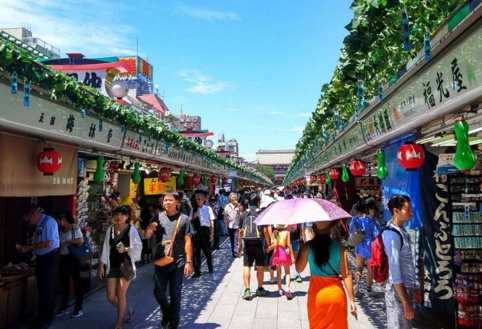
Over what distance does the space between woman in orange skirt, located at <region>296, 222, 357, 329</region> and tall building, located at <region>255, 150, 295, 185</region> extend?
110m

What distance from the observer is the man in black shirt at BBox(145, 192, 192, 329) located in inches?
204

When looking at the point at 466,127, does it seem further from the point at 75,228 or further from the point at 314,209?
the point at 75,228

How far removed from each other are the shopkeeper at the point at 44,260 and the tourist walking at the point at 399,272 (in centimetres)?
478

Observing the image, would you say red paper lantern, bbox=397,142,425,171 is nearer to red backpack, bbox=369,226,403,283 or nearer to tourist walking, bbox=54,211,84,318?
red backpack, bbox=369,226,403,283

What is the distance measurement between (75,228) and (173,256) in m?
2.44

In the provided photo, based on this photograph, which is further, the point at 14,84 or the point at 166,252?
the point at 166,252

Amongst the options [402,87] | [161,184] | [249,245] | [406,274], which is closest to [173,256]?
[249,245]

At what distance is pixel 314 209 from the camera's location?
12.9 feet

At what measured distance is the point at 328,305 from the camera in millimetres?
3615

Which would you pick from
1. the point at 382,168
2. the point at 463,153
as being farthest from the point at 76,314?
the point at 463,153

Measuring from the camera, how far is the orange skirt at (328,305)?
142 inches

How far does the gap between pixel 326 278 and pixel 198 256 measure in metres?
5.65

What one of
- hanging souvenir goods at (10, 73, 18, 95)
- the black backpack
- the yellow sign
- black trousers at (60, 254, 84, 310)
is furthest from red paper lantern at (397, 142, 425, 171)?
the yellow sign

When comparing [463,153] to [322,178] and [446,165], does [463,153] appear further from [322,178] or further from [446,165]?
[322,178]
